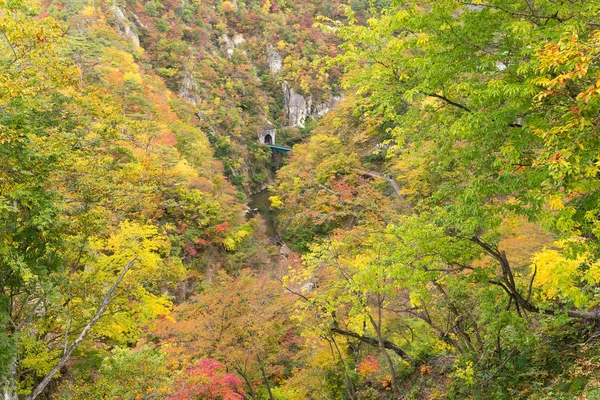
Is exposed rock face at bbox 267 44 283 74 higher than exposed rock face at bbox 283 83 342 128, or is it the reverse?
exposed rock face at bbox 267 44 283 74

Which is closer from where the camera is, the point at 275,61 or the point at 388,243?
the point at 388,243

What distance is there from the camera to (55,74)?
663 centimetres

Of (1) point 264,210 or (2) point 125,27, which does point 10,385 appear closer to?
(1) point 264,210

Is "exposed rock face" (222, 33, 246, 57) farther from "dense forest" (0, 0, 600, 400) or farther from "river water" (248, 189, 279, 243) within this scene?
"dense forest" (0, 0, 600, 400)

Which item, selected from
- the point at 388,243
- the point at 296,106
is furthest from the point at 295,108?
the point at 388,243

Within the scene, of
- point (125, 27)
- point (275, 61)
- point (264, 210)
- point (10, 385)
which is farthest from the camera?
point (275, 61)

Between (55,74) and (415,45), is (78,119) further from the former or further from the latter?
(415,45)

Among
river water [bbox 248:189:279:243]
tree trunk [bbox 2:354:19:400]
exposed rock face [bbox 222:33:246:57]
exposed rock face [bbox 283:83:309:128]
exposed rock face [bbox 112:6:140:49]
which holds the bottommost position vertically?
river water [bbox 248:189:279:243]

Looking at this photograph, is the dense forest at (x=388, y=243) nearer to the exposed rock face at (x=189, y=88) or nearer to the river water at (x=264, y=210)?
the river water at (x=264, y=210)

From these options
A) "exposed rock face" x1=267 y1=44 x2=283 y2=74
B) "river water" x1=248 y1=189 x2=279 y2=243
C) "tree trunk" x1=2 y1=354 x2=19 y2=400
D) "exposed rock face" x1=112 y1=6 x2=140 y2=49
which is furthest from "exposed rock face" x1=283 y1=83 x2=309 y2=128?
"tree trunk" x1=2 y1=354 x2=19 y2=400

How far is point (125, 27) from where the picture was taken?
4466cm

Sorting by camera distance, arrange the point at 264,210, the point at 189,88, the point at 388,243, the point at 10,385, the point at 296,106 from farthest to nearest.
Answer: the point at 296,106
the point at 189,88
the point at 264,210
the point at 388,243
the point at 10,385

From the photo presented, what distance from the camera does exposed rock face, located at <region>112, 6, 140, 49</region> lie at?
4359 cm

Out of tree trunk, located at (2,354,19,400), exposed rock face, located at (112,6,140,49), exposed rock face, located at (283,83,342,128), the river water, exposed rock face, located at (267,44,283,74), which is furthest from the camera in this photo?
exposed rock face, located at (267,44,283,74)
